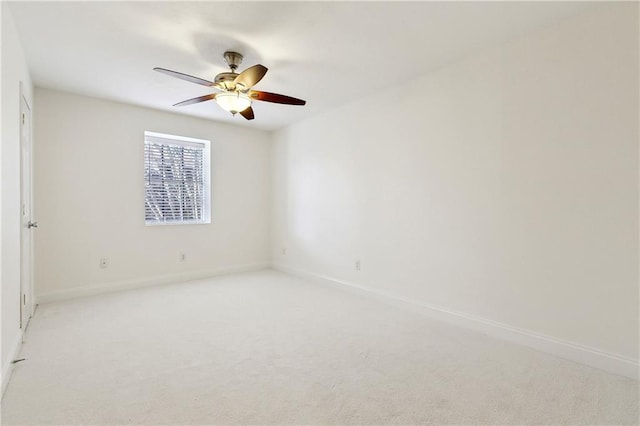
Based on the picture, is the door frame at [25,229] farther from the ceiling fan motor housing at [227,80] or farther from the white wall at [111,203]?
the ceiling fan motor housing at [227,80]

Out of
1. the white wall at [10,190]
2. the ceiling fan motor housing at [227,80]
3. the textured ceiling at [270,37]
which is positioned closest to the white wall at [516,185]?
the textured ceiling at [270,37]

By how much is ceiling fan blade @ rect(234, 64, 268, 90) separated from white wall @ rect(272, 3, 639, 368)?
1.65 metres

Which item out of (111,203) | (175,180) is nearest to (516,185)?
(175,180)

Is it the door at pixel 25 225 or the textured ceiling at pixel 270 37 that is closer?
the textured ceiling at pixel 270 37

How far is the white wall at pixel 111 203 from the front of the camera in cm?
362

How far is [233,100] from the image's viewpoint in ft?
8.82

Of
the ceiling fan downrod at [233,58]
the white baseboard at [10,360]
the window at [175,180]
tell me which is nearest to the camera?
the white baseboard at [10,360]

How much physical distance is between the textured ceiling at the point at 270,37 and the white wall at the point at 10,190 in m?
0.25

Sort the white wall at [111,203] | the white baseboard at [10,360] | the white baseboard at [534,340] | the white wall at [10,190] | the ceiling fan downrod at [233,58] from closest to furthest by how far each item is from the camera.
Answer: the white baseboard at [10,360] → the white wall at [10,190] → the white baseboard at [534,340] → the ceiling fan downrod at [233,58] → the white wall at [111,203]

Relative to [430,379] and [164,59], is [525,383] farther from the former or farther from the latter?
[164,59]

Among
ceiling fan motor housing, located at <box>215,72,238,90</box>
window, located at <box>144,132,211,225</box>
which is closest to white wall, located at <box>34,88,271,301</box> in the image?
window, located at <box>144,132,211,225</box>

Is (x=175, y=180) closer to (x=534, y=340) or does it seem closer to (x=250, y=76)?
(x=250, y=76)

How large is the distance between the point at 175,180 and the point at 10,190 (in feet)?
8.38

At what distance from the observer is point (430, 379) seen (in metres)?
2.01
